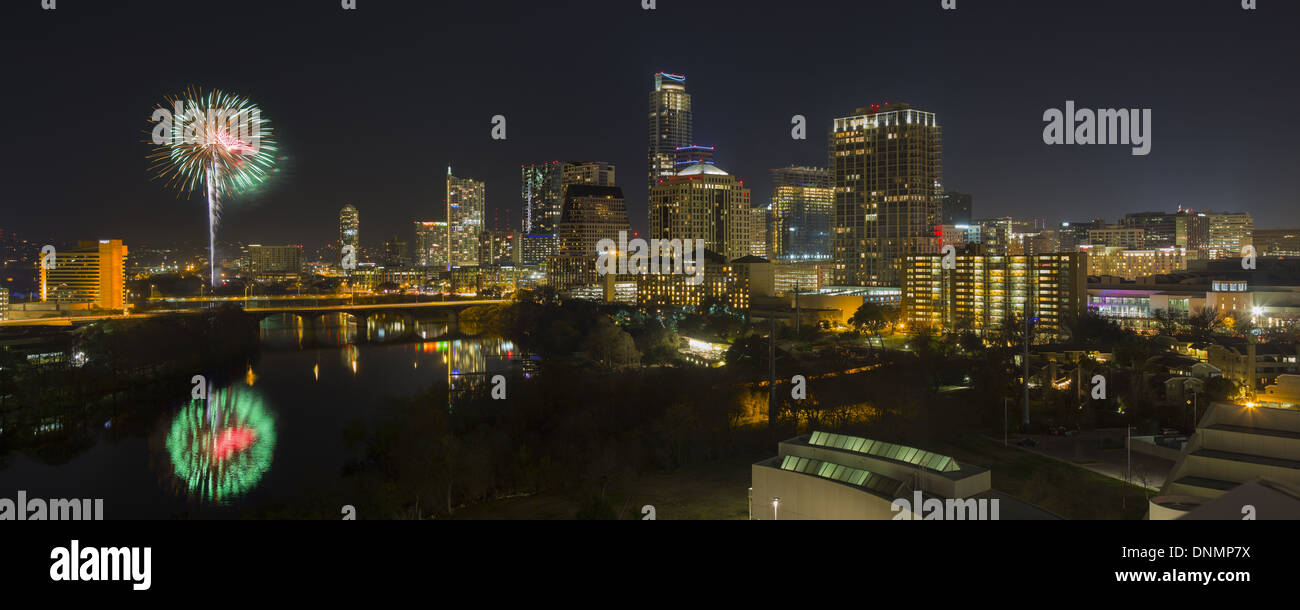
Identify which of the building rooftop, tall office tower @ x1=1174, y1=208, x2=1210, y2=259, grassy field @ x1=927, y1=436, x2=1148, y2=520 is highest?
the building rooftop

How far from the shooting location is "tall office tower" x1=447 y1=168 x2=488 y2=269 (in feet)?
365

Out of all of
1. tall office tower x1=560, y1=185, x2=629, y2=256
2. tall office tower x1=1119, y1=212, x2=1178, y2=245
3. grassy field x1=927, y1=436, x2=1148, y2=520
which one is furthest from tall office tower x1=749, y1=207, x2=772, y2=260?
grassy field x1=927, y1=436, x2=1148, y2=520

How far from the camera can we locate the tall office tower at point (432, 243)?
116 m

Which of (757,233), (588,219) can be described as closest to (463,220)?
(588,219)

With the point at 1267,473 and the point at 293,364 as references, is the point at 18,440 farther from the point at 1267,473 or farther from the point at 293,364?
the point at 1267,473

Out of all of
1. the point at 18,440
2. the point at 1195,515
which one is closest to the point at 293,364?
the point at 18,440

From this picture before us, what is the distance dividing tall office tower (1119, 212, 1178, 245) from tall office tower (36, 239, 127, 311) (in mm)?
82407

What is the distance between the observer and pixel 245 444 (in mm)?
16359

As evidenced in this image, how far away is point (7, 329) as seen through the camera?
31.5 m

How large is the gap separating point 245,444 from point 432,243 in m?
106

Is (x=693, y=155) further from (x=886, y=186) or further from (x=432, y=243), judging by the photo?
(x=432, y=243)

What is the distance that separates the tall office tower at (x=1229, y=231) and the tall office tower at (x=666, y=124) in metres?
50.8
